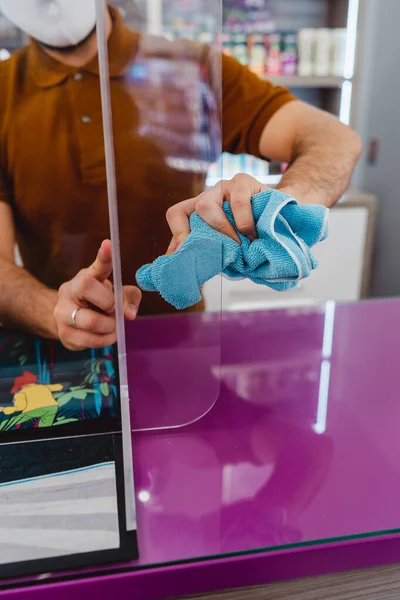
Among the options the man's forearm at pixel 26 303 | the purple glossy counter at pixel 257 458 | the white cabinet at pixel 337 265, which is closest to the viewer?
the purple glossy counter at pixel 257 458

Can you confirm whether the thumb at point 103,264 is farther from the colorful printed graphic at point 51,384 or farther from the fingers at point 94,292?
the colorful printed graphic at point 51,384

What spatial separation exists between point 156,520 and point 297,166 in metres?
0.64

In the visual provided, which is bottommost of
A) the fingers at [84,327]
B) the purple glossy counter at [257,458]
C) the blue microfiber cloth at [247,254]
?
the purple glossy counter at [257,458]

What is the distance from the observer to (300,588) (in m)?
0.43

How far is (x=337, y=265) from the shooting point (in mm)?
2096

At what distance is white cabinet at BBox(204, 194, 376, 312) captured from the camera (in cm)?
204

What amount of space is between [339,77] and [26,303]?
1902mm

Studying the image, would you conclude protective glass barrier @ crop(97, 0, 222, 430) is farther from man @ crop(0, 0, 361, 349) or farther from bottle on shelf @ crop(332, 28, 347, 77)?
bottle on shelf @ crop(332, 28, 347, 77)

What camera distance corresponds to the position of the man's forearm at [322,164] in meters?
0.76

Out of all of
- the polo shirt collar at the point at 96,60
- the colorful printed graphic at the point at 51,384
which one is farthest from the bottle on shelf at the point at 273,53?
the colorful printed graphic at the point at 51,384

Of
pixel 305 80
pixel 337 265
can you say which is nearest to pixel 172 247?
pixel 337 265

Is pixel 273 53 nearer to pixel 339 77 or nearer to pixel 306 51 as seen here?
pixel 306 51

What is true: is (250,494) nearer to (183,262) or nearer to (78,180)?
(183,262)

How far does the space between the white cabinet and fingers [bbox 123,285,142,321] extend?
1509mm
